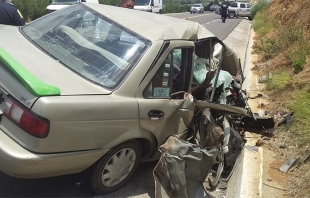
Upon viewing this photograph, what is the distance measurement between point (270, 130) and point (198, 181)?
226cm

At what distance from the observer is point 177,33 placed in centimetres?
421

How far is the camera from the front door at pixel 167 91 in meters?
3.83

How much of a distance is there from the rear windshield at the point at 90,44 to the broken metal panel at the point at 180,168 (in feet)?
2.65

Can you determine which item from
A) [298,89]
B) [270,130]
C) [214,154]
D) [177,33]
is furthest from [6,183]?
[298,89]

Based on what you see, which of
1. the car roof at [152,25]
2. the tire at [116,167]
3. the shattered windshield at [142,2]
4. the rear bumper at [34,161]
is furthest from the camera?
the shattered windshield at [142,2]

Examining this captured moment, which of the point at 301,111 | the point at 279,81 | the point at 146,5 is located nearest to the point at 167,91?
the point at 301,111

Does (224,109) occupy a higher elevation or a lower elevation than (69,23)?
lower

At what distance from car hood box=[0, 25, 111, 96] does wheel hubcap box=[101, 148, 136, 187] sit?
627mm

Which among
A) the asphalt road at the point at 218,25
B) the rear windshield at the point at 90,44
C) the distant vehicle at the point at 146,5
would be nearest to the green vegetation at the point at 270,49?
the rear windshield at the point at 90,44

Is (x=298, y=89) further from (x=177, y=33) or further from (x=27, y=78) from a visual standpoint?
(x=27, y=78)

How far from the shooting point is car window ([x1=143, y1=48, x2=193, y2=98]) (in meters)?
3.92

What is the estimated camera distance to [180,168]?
3707 millimetres

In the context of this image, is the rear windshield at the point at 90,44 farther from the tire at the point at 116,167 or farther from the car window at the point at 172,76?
the tire at the point at 116,167

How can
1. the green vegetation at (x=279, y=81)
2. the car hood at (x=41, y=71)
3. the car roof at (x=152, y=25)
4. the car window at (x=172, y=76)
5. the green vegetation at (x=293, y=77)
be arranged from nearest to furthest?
the car hood at (x=41, y=71) < the car window at (x=172, y=76) < the car roof at (x=152, y=25) < the green vegetation at (x=293, y=77) < the green vegetation at (x=279, y=81)
